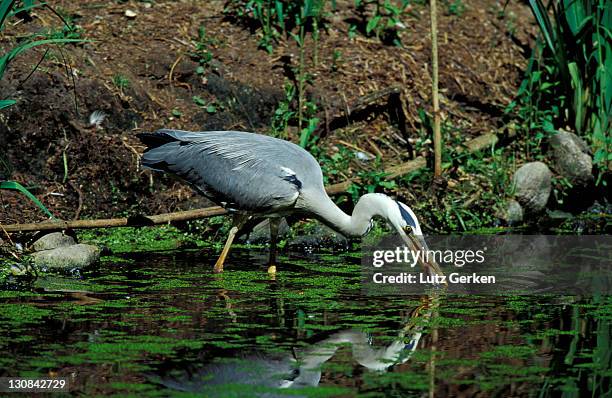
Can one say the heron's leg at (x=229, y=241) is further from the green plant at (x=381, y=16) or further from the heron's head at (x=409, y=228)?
the green plant at (x=381, y=16)

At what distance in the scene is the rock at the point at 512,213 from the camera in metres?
9.70

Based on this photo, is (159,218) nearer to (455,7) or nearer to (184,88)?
(184,88)

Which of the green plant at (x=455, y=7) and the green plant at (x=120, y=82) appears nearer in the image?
the green plant at (x=120, y=82)

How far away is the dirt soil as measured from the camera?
9.06 metres

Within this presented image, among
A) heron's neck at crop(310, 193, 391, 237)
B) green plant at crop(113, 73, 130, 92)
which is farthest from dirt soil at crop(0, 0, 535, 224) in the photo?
heron's neck at crop(310, 193, 391, 237)

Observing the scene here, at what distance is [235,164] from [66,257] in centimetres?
149

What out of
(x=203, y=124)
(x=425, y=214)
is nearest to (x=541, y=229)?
(x=425, y=214)

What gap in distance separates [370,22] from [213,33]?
1.85 m

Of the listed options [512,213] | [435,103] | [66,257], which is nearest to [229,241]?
[66,257]

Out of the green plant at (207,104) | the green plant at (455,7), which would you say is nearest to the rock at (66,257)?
the green plant at (207,104)

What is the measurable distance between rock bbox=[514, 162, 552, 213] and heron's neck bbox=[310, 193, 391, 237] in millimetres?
2900

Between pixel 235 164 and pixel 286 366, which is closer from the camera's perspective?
pixel 286 366

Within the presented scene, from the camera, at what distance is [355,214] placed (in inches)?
295

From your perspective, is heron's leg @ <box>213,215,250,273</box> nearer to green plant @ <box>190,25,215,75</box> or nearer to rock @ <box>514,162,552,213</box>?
green plant @ <box>190,25,215,75</box>
